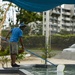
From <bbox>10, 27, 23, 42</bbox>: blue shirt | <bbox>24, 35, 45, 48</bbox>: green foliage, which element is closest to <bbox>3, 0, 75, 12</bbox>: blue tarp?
<bbox>10, 27, 23, 42</bbox>: blue shirt

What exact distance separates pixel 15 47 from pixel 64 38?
18.8 metres

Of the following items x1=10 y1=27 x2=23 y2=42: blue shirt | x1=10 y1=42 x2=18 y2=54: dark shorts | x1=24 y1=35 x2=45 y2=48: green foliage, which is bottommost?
x1=24 y1=35 x2=45 y2=48: green foliage

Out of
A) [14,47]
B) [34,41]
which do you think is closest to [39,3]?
[14,47]

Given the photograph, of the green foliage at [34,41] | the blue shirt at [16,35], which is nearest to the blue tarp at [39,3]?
the blue shirt at [16,35]

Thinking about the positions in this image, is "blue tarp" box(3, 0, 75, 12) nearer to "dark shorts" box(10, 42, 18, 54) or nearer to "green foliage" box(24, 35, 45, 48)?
"dark shorts" box(10, 42, 18, 54)

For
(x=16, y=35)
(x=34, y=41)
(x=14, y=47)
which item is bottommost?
(x=34, y=41)

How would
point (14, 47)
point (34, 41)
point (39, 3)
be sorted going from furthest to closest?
point (34, 41)
point (14, 47)
point (39, 3)

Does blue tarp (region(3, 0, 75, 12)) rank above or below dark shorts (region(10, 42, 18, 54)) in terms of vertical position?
above

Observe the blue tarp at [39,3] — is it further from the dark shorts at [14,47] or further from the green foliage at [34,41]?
the green foliage at [34,41]

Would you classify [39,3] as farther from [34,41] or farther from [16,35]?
[34,41]

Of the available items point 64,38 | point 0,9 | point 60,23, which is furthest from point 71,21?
point 0,9

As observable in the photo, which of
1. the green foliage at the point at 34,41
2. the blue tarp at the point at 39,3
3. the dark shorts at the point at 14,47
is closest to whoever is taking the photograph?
the blue tarp at the point at 39,3

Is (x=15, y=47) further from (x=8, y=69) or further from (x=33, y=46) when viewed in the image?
(x=33, y=46)

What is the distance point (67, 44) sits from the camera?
82.9 feet
